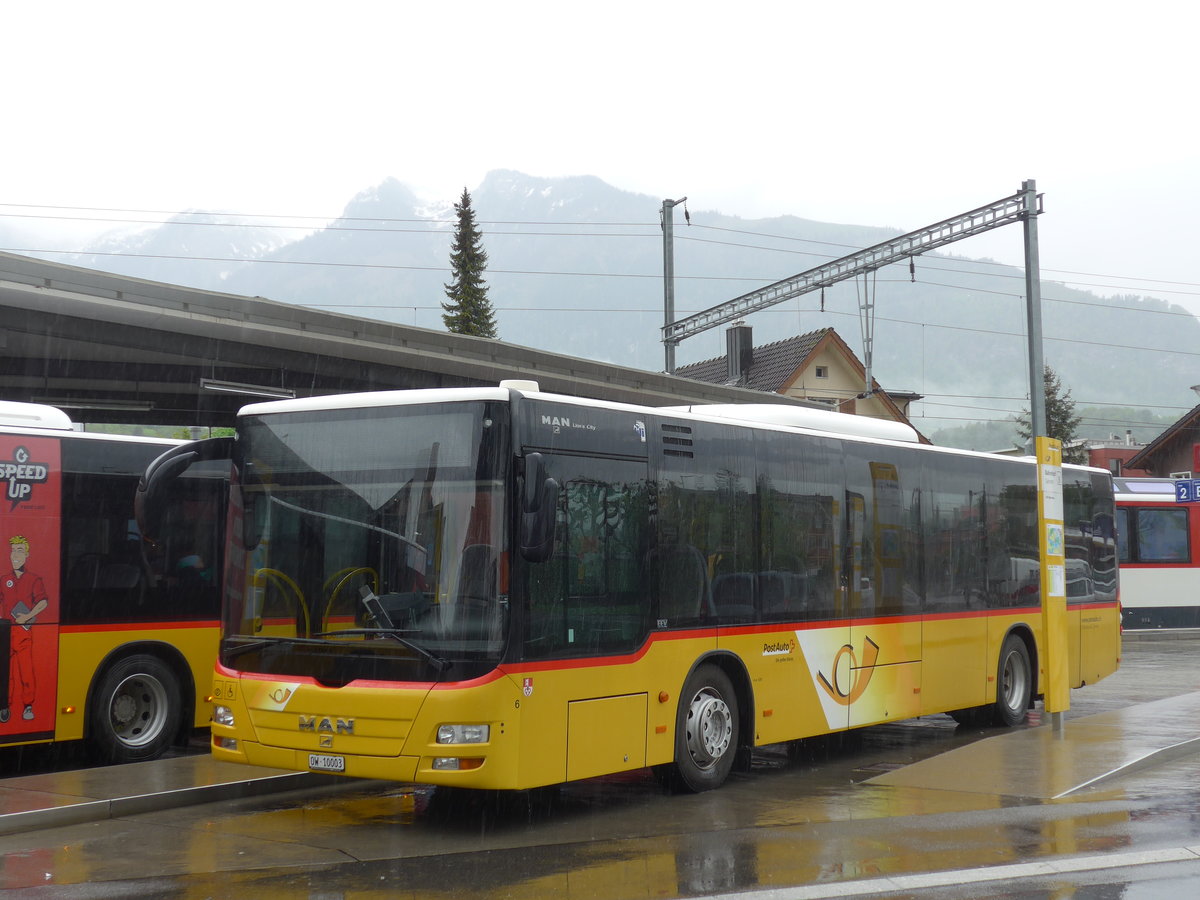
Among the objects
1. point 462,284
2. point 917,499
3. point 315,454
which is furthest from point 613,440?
point 462,284

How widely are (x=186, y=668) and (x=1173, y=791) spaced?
853 centimetres

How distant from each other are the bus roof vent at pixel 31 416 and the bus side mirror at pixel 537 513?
16.4 feet

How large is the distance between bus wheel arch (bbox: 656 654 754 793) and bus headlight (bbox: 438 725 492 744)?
207 cm

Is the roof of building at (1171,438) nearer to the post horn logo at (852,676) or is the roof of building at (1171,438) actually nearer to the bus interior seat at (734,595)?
the post horn logo at (852,676)

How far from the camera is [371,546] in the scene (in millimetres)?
9062

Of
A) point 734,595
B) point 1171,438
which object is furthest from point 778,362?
point 734,595

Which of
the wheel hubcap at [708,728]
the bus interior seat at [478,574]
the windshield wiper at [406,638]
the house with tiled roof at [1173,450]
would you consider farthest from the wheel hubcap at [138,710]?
the house with tiled roof at [1173,450]

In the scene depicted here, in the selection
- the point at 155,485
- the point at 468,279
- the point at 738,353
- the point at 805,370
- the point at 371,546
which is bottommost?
the point at 371,546

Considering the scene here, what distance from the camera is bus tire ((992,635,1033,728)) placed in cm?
1505

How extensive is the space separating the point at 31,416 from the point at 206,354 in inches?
564

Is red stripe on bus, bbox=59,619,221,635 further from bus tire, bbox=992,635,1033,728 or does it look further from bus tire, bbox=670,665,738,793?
bus tire, bbox=992,635,1033,728

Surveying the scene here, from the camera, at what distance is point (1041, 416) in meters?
27.3

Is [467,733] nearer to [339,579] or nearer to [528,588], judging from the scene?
[528,588]

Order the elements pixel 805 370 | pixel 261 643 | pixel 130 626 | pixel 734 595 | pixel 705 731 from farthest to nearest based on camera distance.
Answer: pixel 805 370
pixel 130 626
pixel 734 595
pixel 705 731
pixel 261 643
